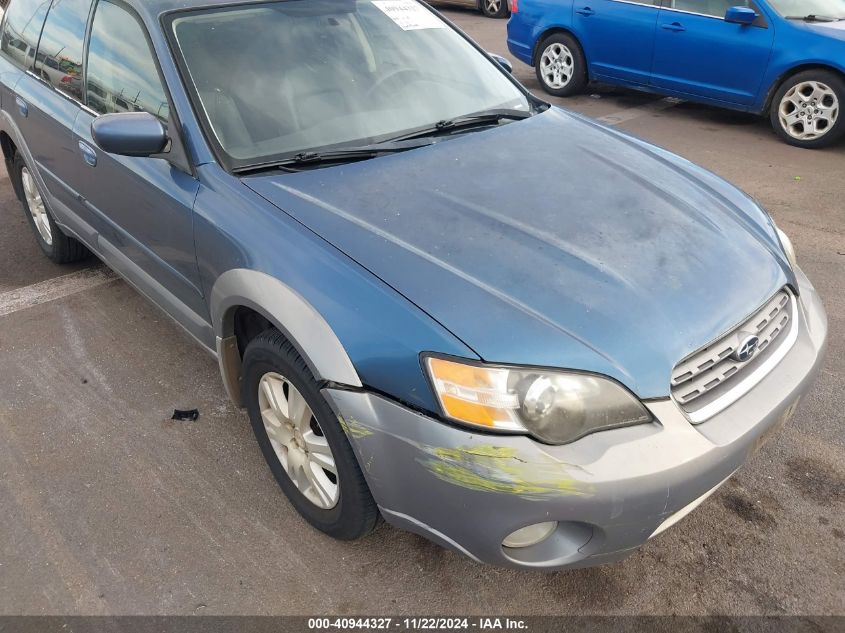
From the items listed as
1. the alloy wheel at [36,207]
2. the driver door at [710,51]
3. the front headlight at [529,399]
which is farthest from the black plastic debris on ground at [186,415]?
the driver door at [710,51]

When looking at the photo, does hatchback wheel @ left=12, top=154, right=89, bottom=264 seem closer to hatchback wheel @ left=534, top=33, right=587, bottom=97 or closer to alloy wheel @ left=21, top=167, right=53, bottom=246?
alloy wheel @ left=21, top=167, right=53, bottom=246

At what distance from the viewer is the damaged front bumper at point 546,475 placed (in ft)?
5.62

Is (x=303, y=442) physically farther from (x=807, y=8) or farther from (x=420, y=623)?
(x=807, y=8)

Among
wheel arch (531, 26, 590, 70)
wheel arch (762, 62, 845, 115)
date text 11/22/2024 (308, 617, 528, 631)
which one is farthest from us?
wheel arch (531, 26, 590, 70)

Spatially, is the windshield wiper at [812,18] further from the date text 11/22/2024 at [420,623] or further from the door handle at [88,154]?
the date text 11/22/2024 at [420,623]

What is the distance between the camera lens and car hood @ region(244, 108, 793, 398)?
183 cm

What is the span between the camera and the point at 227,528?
8.04 ft

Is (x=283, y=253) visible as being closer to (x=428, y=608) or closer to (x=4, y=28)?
(x=428, y=608)

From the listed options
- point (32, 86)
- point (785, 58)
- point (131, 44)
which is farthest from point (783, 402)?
point (785, 58)

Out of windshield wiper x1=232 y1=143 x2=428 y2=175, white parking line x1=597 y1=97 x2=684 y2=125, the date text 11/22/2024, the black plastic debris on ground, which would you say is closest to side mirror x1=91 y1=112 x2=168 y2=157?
windshield wiper x1=232 y1=143 x2=428 y2=175

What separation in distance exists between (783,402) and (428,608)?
1208 mm

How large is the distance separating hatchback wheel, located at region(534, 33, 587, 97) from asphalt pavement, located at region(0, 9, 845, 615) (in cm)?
473

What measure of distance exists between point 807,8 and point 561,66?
2414 mm

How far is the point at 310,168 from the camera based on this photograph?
2.44 m
